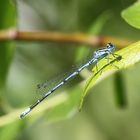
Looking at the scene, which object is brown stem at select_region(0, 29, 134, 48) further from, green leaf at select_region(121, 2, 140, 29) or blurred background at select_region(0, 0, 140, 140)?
green leaf at select_region(121, 2, 140, 29)

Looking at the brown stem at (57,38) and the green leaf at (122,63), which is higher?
the brown stem at (57,38)

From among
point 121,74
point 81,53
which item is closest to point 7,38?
point 81,53

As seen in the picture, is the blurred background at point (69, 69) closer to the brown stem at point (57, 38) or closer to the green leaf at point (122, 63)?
the brown stem at point (57, 38)

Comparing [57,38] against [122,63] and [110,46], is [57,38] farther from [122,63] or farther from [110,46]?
[122,63]

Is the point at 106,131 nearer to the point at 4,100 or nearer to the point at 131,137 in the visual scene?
the point at 131,137

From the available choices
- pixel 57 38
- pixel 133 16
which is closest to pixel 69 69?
pixel 57 38

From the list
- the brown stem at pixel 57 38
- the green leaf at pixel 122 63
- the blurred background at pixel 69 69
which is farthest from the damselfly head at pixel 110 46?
the green leaf at pixel 122 63
